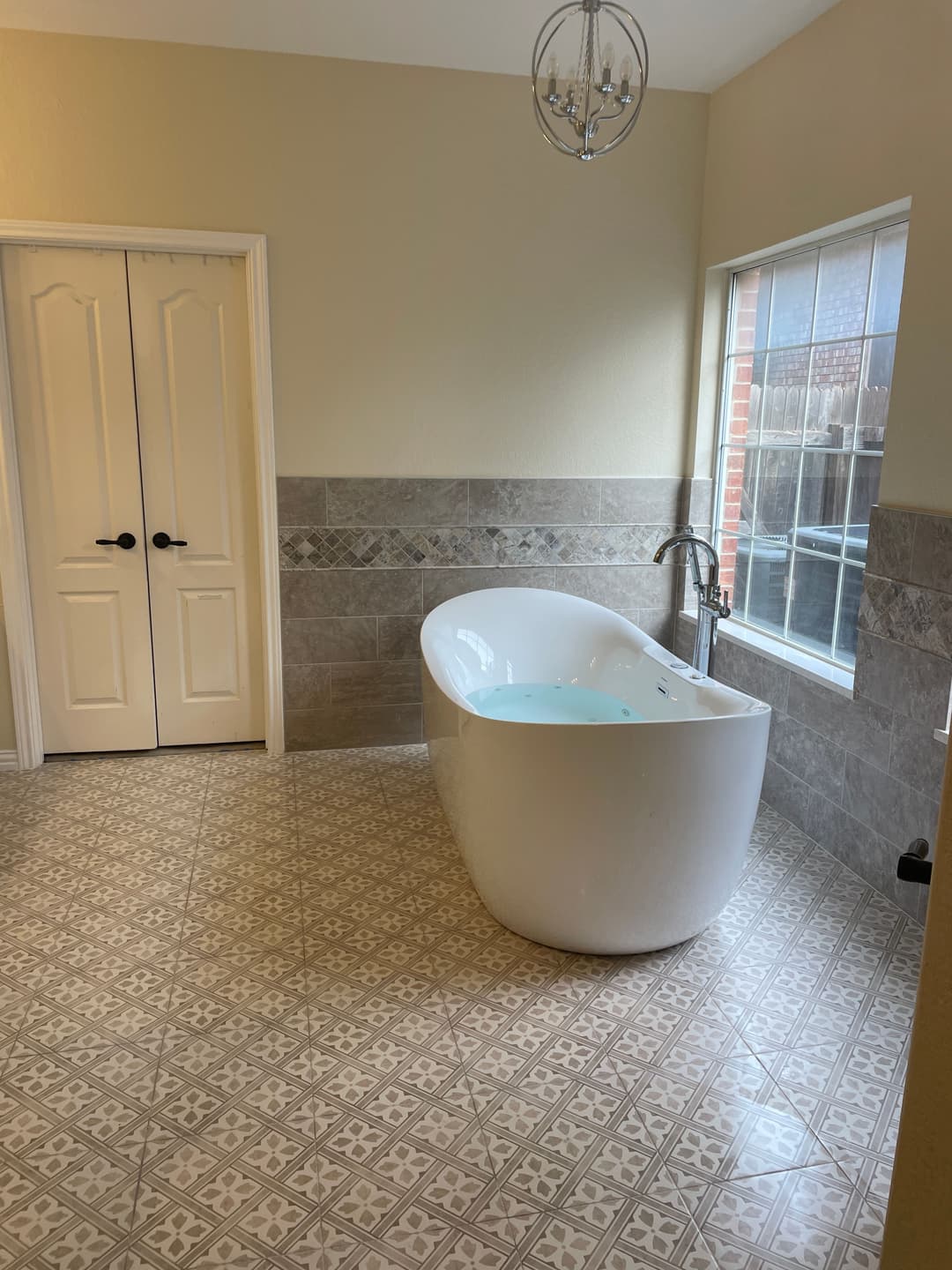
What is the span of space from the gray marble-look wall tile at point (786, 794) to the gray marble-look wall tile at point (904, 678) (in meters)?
0.54

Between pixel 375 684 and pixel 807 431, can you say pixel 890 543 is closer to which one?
pixel 807 431

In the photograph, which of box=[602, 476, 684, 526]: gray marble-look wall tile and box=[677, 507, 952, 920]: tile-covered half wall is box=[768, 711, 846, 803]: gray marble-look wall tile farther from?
box=[602, 476, 684, 526]: gray marble-look wall tile

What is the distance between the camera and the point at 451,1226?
1.65 m

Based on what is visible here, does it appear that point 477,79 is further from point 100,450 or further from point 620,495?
point 100,450

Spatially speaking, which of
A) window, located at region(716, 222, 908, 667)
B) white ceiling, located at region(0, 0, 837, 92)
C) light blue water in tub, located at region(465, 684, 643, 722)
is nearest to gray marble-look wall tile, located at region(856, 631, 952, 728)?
window, located at region(716, 222, 908, 667)

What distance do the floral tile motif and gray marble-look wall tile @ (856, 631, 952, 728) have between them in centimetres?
62

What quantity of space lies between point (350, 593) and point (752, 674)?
170 cm

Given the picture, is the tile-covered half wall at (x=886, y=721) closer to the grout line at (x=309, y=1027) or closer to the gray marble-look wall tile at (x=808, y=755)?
the gray marble-look wall tile at (x=808, y=755)

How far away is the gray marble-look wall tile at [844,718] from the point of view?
2.80 meters

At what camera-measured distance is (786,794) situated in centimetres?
338

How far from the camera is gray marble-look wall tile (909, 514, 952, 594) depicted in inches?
99.3

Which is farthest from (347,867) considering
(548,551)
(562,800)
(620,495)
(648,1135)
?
(620,495)

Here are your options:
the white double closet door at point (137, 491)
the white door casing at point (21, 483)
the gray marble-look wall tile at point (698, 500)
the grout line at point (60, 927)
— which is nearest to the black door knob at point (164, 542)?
the white double closet door at point (137, 491)

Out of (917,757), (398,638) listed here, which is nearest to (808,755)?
(917,757)
